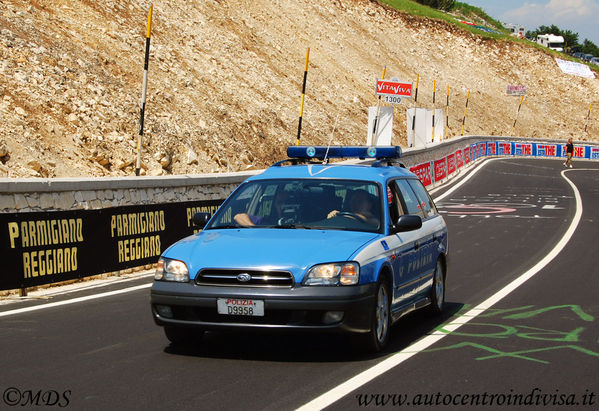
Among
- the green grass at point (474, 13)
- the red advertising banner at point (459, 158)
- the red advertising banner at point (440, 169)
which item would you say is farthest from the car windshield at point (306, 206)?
the green grass at point (474, 13)

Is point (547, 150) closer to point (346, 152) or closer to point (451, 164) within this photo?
point (451, 164)

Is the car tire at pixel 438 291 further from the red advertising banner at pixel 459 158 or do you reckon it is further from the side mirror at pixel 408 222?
the red advertising banner at pixel 459 158

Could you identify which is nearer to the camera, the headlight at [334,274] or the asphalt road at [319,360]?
the asphalt road at [319,360]

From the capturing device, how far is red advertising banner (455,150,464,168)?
150 feet

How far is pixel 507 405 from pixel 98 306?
19.0 feet

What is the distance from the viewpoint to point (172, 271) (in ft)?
24.3

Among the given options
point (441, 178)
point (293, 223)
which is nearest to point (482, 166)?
point (441, 178)

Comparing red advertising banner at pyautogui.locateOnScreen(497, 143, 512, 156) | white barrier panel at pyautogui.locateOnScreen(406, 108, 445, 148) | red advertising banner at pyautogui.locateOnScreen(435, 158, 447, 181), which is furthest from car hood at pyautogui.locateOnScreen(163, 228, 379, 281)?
red advertising banner at pyautogui.locateOnScreen(497, 143, 512, 156)

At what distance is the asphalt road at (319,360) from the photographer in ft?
20.0

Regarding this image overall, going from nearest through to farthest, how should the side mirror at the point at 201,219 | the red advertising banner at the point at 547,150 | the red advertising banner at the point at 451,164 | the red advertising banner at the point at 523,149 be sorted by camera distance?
the side mirror at the point at 201,219, the red advertising banner at the point at 451,164, the red advertising banner at the point at 523,149, the red advertising banner at the point at 547,150

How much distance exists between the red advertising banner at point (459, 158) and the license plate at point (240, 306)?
129ft

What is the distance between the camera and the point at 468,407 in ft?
19.5

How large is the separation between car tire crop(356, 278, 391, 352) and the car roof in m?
1.40

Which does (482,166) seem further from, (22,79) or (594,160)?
(22,79)
